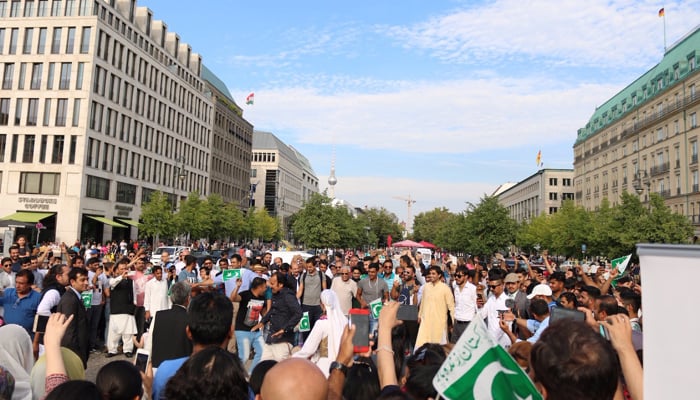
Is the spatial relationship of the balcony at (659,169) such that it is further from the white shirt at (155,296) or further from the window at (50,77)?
the window at (50,77)

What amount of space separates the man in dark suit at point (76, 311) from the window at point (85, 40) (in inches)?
1930

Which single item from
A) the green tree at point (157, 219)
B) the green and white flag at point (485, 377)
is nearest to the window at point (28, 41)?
the green tree at point (157, 219)

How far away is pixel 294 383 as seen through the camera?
8.13 ft

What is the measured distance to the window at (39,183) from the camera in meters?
48.1

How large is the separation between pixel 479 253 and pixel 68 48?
42290 millimetres

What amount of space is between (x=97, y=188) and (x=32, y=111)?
9066 millimetres

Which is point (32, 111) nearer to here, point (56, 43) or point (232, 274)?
point (56, 43)

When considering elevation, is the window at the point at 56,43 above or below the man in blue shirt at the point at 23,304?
above

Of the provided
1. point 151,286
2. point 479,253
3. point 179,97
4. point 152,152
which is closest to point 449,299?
point 151,286

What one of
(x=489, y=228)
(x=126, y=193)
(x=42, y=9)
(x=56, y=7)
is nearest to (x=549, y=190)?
(x=489, y=228)

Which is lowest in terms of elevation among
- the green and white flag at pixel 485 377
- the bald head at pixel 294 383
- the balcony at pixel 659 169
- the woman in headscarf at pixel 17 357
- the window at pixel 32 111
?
the woman in headscarf at pixel 17 357

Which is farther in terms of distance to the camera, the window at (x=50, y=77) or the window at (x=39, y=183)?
the window at (x=50, y=77)

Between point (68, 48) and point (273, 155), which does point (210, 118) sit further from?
point (273, 155)

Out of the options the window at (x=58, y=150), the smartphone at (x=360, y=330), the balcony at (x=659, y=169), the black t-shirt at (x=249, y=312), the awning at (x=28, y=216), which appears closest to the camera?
the smartphone at (x=360, y=330)
